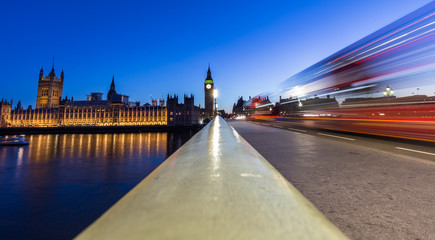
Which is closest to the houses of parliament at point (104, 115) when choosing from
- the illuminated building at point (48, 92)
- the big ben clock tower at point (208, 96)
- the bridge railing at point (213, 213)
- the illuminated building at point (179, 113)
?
the illuminated building at point (179, 113)

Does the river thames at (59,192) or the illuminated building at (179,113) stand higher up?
the illuminated building at (179,113)

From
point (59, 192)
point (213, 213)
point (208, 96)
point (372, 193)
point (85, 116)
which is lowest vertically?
point (59, 192)

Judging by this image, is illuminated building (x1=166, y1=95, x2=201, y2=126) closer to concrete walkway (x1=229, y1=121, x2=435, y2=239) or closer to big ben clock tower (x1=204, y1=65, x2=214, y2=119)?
big ben clock tower (x1=204, y1=65, x2=214, y2=119)

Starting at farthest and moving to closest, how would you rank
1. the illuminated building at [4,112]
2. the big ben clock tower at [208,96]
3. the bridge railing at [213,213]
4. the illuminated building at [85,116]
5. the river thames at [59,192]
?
1. the big ben clock tower at [208,96]
2. the illuminated building at [4,112]
3. the illuminated building at [85,116]
4. the river thames at [59,192]
5. the bridge railing at [213,213]

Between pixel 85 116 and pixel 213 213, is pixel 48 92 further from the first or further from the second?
pixel 213 213

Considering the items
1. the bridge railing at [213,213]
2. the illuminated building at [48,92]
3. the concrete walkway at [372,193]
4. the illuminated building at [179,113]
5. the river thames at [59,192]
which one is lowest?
the river thames at [59,192]

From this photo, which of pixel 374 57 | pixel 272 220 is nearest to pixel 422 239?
pixel 272 220

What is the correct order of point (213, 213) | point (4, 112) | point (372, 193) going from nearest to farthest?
1. point (213, 213)
2. point (372, 193)
3. point (4, 112)

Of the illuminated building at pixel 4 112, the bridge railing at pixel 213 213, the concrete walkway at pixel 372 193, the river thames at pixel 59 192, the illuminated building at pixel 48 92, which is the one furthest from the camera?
the illuminated building at pixel 48 92

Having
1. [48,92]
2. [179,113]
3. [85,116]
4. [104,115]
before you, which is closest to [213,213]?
[179,113]

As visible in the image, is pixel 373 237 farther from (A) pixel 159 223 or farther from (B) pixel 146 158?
(B) pixel 146 158

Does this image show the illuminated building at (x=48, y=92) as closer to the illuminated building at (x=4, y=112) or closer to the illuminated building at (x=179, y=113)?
the illuminated building at (x=4, y=112)

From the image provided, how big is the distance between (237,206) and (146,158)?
43.4m

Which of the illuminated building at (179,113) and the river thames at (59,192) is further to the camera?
the illuminated building at (179,113)
